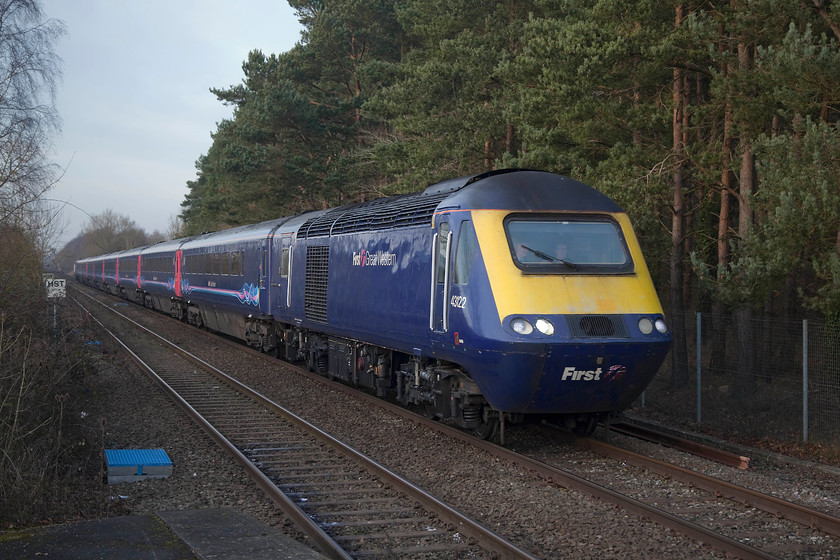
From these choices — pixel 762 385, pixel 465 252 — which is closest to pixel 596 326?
pixel 465 252

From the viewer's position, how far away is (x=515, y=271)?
28.2 ft

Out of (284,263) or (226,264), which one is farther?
(226,264)

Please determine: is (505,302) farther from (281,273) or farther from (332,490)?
(281,273)

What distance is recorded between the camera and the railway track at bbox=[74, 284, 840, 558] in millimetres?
6023

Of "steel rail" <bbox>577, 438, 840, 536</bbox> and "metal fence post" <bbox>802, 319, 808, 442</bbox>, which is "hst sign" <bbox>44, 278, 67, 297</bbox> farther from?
"metal fence post" <bbox>802, 319, 808, 442</bbox>

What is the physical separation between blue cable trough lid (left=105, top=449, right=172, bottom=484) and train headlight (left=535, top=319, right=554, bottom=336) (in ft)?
13.8

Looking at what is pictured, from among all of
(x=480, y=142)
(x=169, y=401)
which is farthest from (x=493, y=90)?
(x=169, y=401)

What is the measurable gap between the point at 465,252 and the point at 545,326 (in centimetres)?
134

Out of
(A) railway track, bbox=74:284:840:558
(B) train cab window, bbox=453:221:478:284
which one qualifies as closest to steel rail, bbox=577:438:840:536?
(A) railway track, bbox=74:284:840:558

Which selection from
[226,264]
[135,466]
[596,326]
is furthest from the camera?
[226,264]

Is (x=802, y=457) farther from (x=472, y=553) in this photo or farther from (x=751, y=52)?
(x=751, y=52)

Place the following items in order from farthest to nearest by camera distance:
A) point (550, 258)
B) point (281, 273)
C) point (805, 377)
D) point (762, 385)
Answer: point (281, 273), point (762, 385), point (805, 377), point (550, 258)

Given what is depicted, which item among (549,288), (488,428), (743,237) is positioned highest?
(743,237)

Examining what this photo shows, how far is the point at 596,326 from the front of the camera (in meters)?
8.48
